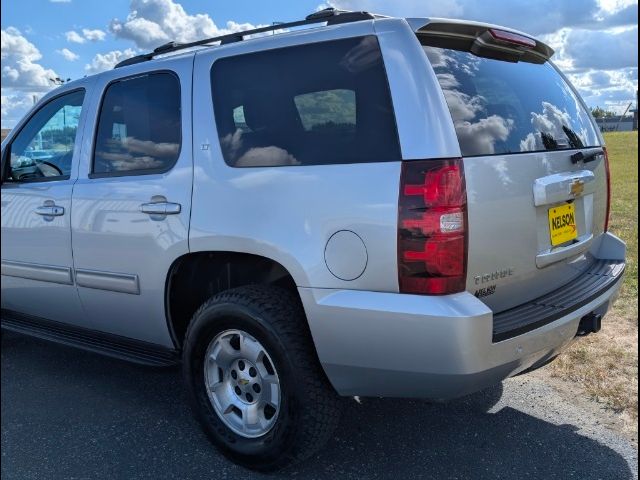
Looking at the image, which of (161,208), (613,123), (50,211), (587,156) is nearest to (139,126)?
(161,208)

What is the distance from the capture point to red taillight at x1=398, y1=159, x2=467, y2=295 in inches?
94.3

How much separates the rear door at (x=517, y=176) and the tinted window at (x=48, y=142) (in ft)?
7.97

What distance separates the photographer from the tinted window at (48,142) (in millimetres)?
3934

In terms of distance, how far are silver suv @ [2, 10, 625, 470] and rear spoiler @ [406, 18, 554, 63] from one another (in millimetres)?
13

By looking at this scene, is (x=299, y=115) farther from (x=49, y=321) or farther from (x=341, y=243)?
(x=49, y=321)

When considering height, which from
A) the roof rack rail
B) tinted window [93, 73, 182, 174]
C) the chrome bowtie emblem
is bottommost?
the chrome bowtie emblem

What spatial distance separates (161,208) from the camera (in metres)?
3.21

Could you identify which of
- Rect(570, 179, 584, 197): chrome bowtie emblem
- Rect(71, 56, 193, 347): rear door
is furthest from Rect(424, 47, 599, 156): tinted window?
Rect(71, 56, 193, 347): rear door

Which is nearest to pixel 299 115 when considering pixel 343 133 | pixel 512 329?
pixel 343 133

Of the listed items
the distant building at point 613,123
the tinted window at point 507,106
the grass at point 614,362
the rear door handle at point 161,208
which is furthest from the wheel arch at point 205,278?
the distant building at point 613,123

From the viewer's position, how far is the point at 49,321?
4.23 meters

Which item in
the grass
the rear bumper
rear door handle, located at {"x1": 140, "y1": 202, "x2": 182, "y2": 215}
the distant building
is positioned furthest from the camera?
the distant building

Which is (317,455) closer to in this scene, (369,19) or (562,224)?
(562,224)

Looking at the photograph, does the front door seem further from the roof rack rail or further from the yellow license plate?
the yellow license plate
